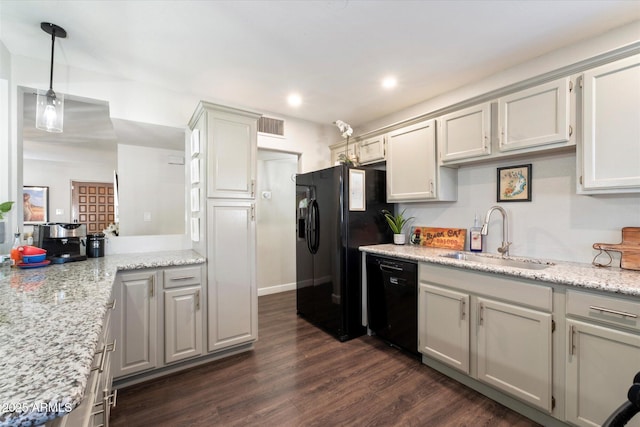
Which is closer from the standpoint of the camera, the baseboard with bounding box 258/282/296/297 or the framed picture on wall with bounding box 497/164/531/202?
the framed picture on wall with bounding box 497/164/531/202

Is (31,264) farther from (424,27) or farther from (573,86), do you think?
(573,86)

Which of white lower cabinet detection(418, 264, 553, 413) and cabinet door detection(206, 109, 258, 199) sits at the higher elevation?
cabinet door detection(206, 109, 258, 199)

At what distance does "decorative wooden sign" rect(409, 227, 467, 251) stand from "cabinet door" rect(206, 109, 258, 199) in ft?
5.95

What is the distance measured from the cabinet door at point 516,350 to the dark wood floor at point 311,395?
205 mm

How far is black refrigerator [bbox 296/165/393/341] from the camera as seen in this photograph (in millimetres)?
2742

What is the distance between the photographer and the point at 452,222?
2.76 metres

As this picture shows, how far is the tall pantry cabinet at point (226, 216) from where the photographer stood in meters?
2.33

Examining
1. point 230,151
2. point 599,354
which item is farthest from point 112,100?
point 599,354

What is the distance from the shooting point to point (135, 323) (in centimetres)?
205

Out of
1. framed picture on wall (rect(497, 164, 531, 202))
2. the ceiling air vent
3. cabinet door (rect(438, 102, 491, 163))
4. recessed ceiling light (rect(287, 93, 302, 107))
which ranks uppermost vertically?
recessed ceiling light (rect(287, 93, 302, 107))

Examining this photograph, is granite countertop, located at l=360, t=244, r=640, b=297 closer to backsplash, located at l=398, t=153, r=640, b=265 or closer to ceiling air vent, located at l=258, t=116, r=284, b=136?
backsplash, located at l=398, t=153, r=640, b=265

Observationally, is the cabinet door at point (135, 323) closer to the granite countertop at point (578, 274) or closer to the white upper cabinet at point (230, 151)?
the white upper cabinet at point (230, 151)

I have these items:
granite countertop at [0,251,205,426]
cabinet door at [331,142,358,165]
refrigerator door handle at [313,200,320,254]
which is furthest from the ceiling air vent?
granite countertop at [0,251,205,426]

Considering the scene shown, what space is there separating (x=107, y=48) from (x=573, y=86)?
330 cm
